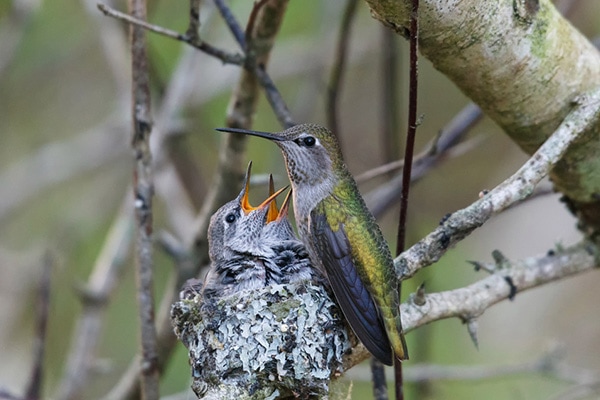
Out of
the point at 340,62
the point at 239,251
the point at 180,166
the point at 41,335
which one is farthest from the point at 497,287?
the point at 180,166

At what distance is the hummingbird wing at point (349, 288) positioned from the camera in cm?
251

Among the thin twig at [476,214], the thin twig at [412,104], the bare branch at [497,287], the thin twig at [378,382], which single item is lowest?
the thin twig at [378,382]

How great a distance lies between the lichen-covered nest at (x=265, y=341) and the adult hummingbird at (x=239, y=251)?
7.3 inches

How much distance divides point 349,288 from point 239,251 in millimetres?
790

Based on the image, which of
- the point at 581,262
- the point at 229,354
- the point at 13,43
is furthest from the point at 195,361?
the point at 13,43

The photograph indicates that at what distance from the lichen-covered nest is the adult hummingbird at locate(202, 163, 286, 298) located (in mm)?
186

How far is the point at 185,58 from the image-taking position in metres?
4.49

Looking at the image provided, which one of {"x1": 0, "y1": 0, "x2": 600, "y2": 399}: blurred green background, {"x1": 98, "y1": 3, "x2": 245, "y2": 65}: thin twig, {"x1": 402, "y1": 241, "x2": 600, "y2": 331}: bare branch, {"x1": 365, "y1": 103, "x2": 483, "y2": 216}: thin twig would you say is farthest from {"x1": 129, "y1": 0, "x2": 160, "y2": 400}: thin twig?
{"x1": 0, "y1": 0, "x2": 600, "y2": 399}: blurred green background

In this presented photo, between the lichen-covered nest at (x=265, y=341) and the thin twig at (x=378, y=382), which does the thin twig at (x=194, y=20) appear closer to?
the lichen-covered nest at (x=265, y=341)

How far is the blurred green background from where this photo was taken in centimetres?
536

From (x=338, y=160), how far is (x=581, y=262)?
1056 mm

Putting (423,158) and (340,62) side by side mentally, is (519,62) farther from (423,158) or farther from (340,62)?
(340,62)

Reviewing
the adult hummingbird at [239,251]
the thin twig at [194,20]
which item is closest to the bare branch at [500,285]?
the adult hummingbird at [239,251]

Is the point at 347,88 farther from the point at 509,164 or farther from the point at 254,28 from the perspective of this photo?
the point at 254,28
